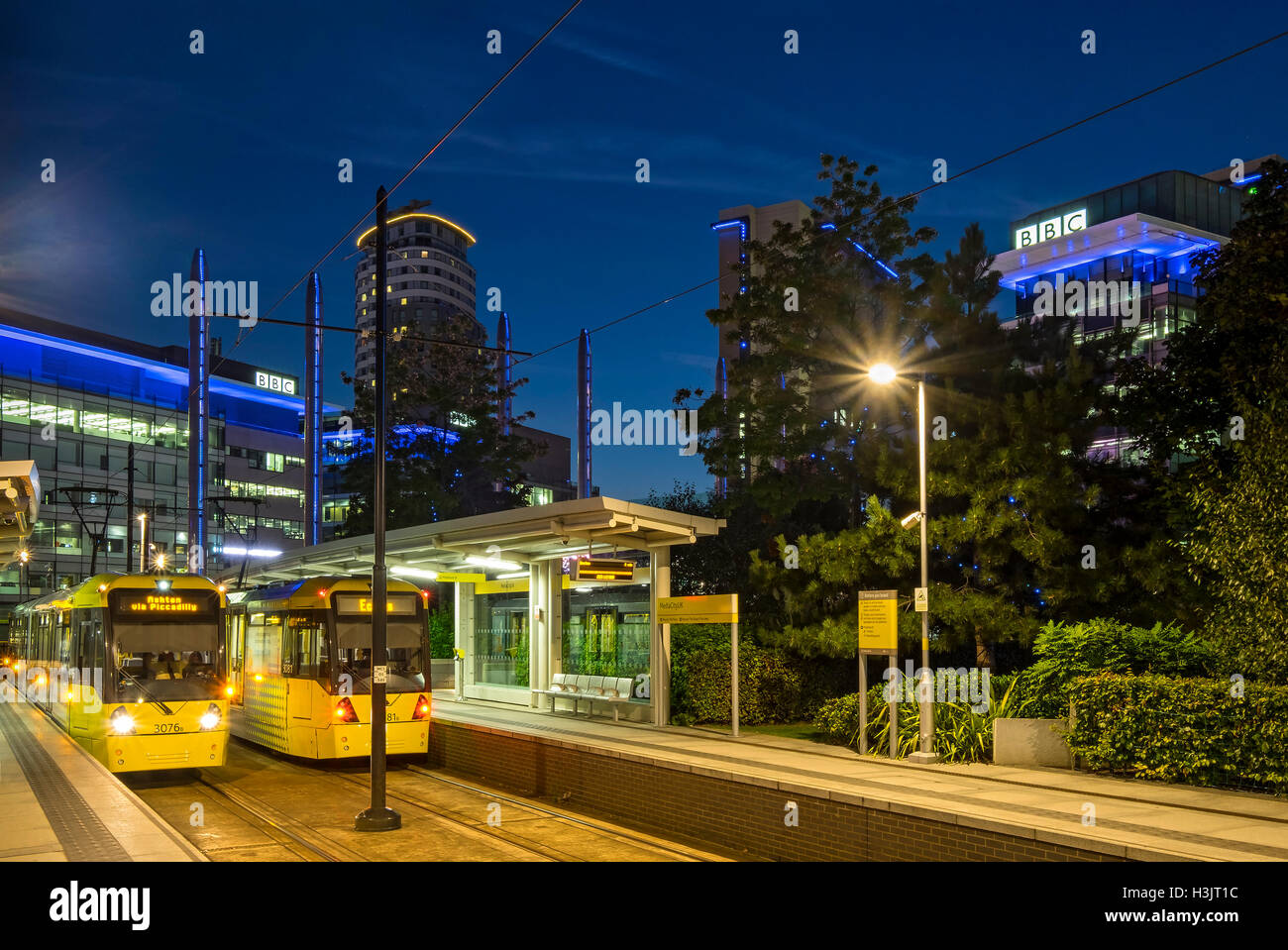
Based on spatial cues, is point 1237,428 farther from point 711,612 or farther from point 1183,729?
point 711,612

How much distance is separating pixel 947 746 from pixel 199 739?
11134mm

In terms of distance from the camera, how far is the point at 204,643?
18125 mm

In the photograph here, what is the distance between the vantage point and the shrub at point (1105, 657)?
1598cm

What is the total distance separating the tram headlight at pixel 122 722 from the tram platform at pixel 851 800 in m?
5.31

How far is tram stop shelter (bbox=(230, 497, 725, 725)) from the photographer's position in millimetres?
20406

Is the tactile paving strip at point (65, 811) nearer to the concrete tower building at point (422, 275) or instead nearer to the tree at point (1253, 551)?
the tree at point (1253, 551)

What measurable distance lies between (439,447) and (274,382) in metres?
50.6

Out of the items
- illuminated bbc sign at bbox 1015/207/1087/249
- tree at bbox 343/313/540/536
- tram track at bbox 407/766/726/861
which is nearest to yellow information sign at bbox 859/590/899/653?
tram track at bbox 407/766/726/861

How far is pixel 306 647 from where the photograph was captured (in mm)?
19328

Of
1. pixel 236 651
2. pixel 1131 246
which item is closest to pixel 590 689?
pixel 236 651

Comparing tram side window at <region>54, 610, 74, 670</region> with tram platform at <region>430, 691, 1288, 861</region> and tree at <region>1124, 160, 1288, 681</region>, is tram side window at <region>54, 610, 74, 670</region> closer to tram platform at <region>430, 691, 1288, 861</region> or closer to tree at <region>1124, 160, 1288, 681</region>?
tram platform at <region>430, 691, 1288, 861</region>

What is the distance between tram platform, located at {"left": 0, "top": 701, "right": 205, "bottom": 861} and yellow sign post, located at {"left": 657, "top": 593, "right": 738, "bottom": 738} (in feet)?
31.2

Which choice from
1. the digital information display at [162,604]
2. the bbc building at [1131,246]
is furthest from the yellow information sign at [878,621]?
the bbc building at [1131,246]
